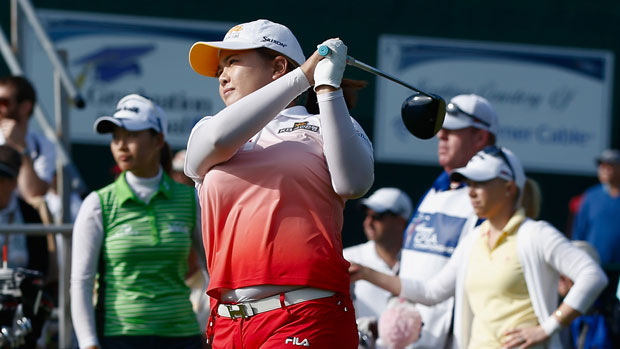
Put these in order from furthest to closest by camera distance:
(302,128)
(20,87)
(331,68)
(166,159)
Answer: (20,87), (166,159), (302,128), (331,68)

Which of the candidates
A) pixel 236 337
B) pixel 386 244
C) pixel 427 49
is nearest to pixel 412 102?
pixel 236 337

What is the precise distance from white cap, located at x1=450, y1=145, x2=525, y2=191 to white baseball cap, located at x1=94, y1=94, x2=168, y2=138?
58.5 inches

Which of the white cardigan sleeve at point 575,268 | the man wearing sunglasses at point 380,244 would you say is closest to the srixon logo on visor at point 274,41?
the white cardigan sleeve at point 575,268

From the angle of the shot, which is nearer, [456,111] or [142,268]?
[142,268]

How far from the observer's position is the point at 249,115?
3088mm

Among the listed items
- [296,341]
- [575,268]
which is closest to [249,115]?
[296,341]

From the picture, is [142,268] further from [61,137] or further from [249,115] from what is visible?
[61,137]

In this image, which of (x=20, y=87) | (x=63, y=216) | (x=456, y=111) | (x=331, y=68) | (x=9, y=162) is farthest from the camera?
(x=20, y=87)

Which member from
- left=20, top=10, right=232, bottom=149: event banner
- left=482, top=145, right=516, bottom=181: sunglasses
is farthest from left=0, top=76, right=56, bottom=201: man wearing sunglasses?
left=482, top=145, right=516, bottom=181: sunglasses

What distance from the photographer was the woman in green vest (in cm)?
502

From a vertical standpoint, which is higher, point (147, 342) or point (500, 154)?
point (500, 154)

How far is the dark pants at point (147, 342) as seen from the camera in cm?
501

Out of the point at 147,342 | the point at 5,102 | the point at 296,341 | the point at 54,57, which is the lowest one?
the point at 147,342

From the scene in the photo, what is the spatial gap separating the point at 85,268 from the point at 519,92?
6853 millimetres
